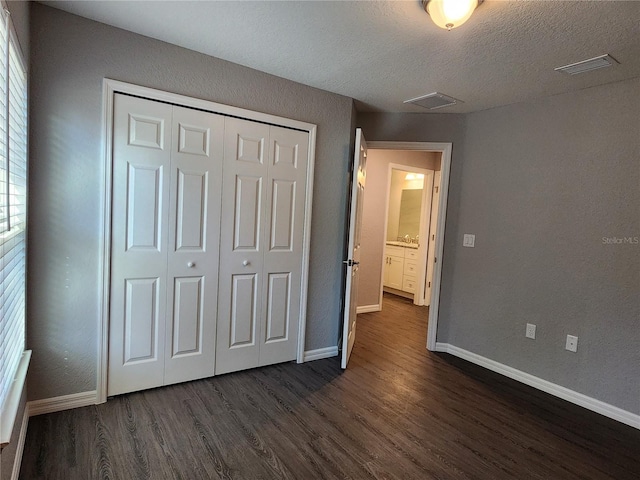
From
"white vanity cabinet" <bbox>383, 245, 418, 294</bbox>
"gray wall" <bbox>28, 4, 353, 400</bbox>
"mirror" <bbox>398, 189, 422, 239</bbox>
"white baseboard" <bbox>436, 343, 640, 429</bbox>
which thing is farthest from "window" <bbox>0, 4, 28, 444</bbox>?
"mirror" <bbox>398, 189, 422, 239</bbox>

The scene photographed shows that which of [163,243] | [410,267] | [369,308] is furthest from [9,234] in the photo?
[410,267]

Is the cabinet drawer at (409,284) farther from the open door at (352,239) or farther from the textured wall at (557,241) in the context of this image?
the open door at (352,239)

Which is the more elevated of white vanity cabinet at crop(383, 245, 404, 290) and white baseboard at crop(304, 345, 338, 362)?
white vanity cabinet at crop(383, 245, 404, 290)

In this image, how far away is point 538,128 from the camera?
2.95 m

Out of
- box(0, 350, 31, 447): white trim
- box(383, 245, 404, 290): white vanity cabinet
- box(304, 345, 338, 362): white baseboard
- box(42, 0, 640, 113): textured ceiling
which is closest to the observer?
box(0, 350, 31, 447): white trim

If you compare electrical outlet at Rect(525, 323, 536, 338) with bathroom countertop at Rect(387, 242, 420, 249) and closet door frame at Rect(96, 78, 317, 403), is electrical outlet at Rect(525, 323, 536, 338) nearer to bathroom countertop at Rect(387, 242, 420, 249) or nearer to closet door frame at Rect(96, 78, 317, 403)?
bathroom countertop at Rect(387, 242, 420, 249)

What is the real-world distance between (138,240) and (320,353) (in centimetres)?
180

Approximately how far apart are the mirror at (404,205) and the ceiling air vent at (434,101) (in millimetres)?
3029

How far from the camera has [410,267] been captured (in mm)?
5758

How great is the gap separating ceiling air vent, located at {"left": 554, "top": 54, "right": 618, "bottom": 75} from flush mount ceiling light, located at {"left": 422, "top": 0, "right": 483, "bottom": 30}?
103cm

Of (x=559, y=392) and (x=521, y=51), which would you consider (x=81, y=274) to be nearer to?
(x=521, y=51)

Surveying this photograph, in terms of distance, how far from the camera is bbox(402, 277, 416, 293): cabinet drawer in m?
5.67

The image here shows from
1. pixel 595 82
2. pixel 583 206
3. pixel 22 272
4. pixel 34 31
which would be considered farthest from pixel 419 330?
pixel 34 31

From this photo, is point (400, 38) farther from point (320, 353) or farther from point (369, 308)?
point (369, 308)
